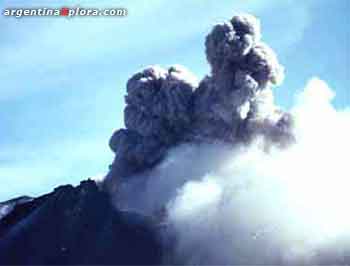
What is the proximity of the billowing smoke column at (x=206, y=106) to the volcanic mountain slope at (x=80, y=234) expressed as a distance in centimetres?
823

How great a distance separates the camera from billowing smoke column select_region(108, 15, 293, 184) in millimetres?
64812

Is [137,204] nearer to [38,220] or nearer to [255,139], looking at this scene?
[255,139]

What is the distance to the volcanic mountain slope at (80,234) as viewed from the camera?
73.9 metres

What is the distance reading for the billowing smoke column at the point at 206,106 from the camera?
64812 mm

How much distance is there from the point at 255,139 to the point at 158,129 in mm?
11532

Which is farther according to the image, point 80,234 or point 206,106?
point 80,234

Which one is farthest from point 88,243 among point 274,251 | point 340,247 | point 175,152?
point 340,247

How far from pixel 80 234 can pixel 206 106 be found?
1084 inches

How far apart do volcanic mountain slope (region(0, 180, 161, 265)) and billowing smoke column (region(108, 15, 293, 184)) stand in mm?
8229

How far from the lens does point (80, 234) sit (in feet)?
275

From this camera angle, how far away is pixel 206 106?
6869cm

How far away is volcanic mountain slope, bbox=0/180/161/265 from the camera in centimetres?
7388

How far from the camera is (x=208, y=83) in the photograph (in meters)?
69.4

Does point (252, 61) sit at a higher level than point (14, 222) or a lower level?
higher
